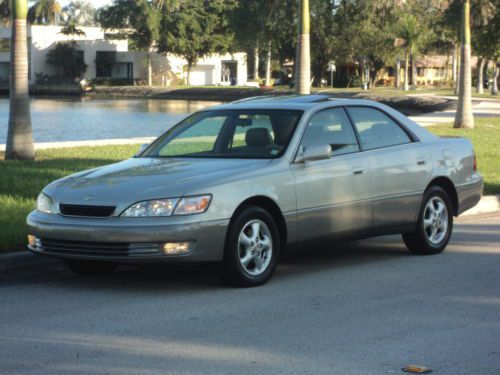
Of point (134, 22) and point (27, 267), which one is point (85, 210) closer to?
point (27, 267)

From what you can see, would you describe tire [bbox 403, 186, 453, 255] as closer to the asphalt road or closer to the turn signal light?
the asphalt road

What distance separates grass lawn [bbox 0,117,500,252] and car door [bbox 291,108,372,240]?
2.76m

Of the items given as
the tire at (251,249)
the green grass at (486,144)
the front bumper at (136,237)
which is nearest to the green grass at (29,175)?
the front bumper at (136,237)

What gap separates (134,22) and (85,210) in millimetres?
84912

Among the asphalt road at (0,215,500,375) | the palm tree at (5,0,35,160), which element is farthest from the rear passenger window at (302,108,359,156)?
the palm tree at (5,0,35,160)

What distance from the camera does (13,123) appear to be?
709 inches

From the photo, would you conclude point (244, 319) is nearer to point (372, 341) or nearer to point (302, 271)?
point (372, 341)

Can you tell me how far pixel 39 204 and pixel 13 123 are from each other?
10.1m

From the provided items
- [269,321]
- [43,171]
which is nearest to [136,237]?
[269,321]

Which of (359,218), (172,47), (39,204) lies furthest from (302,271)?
(172,47)

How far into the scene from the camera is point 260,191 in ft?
26.7

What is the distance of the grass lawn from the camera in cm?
1025

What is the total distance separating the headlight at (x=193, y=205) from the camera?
7.73m

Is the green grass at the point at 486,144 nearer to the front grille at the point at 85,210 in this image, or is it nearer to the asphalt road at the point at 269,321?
the asphalt road at the point at 269,321
